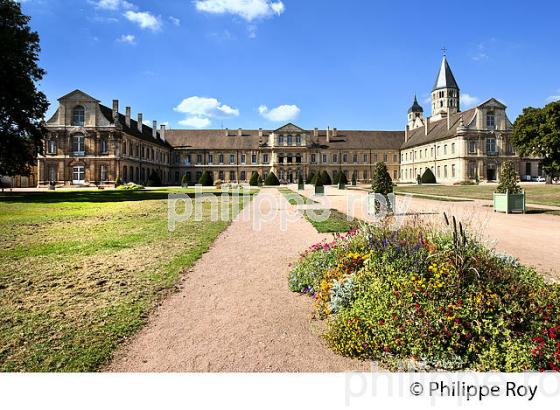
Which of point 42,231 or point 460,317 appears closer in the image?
point 460,317

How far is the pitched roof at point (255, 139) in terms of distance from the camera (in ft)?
229

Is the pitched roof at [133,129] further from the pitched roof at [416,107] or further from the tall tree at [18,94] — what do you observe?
the pitched roof at [416,107]

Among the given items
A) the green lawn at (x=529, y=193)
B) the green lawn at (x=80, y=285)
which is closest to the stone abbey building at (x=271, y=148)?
the green lawn at (x=529, y=193)

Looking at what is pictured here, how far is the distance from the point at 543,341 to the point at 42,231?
1102cm

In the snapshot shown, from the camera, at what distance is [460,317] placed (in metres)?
3.12

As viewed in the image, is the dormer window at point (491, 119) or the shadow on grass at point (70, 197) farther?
the dormer window at point (491, 119)

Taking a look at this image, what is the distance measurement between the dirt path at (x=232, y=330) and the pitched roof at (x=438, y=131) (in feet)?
185

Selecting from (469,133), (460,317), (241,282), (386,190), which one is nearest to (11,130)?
(386,190)

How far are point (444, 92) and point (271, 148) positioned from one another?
35833 millimetres

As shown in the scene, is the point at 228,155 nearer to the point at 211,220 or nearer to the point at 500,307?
the point at 211,220

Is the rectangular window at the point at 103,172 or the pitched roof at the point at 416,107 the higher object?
the pitched roof at the point at 416,107

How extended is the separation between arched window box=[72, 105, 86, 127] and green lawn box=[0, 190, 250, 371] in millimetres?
43222

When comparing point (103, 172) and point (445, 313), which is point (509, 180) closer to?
point (445, 313)

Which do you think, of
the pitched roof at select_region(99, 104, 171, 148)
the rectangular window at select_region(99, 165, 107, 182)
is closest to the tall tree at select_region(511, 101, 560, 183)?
the pitched roof at select_region(99, 104, 171, 148)
